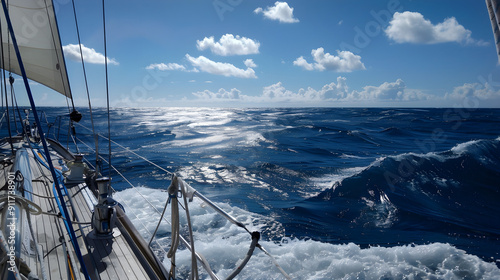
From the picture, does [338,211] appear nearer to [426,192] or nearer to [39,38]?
[426,192]

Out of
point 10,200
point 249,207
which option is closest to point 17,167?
point 10,200

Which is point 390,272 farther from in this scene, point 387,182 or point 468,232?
point 387,182

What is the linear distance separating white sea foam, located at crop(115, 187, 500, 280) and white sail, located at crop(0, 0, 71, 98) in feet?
12.6

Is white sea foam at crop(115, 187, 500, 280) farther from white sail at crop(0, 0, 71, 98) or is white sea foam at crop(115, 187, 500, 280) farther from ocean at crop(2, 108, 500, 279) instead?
white sail at crop(0, 0, 71, 98)

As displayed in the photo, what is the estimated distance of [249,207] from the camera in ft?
24.5

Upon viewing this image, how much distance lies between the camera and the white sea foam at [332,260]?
14.6 feet

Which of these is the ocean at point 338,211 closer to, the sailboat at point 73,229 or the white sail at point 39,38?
the sailboat at point 73,229

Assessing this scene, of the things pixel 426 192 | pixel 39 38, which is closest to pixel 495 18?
pixel 39 38

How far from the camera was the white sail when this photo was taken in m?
5.61

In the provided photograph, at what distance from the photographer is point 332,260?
4.82 metres

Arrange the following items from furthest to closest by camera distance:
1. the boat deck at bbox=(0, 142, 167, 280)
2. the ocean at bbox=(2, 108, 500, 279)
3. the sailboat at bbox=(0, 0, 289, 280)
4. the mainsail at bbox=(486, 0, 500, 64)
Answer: the ocean at bbox=(2, 108, 500, 279), the boat deck at bbox=(0, 142, 167, 280), the sailboat at bbox=(0, 0, 289, 280), the mainsail at bbox=(486, 0, 500, 64)

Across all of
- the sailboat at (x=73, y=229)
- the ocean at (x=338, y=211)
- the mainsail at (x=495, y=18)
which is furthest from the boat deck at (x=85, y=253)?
the mainsail at (x=495, y=18)

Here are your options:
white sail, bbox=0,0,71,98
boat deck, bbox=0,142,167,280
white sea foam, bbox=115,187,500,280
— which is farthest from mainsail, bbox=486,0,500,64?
white sail, bbox=0,0,71,98

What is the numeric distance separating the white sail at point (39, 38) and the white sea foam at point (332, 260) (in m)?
3.83
